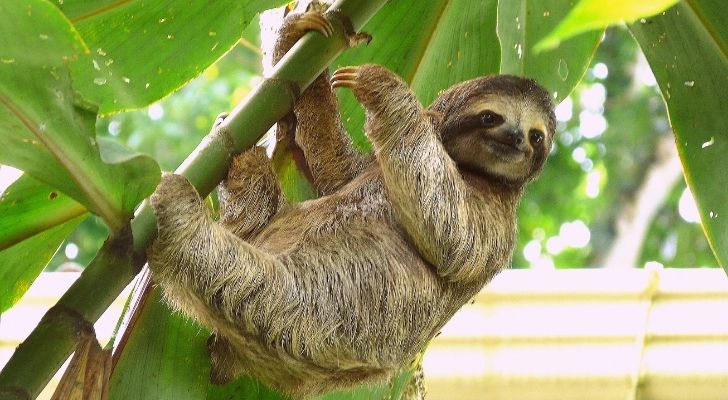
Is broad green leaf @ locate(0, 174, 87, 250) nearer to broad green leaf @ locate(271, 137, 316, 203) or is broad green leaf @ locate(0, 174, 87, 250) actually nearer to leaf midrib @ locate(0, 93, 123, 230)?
leaf midrib @ locate(0, 93, 123, 230)

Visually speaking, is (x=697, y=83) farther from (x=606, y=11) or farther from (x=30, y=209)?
(x=606, y=11)

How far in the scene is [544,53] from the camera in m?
4.35

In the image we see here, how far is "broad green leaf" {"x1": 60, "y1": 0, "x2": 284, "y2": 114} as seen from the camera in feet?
10.6

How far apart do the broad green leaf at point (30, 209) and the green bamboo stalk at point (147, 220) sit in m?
0.35

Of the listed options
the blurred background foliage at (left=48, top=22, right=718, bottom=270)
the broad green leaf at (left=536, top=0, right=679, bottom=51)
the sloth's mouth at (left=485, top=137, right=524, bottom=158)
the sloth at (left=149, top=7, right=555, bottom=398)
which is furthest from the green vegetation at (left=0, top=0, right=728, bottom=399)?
the blurred background foliage at (left=48, top=22, right=718, bottom=270)

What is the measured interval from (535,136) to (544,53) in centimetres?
64

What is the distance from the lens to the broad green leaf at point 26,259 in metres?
3.01

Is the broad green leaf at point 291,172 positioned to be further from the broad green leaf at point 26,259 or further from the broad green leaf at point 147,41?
the broad green leaf at point 26,259

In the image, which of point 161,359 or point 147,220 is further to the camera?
point 161,359

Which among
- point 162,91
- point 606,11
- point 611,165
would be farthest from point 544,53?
point 611,165

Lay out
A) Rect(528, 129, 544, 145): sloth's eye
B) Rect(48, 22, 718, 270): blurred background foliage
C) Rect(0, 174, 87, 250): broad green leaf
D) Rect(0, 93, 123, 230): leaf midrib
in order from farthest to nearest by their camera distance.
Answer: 1. Rect(48, 22, 718, 270): blurred background foliage
2. Rect(528, 129, 544, 145): sloth's eye
3. Rect(0, 174, 87, 250): broad green leaf
4. Rect(0, 93, 123, 230): leaf midrib

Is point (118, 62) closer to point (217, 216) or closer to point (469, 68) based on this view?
point (217, 216)

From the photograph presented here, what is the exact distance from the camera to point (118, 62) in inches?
130

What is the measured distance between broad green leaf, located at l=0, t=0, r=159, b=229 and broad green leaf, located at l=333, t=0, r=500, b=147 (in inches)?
72.1
